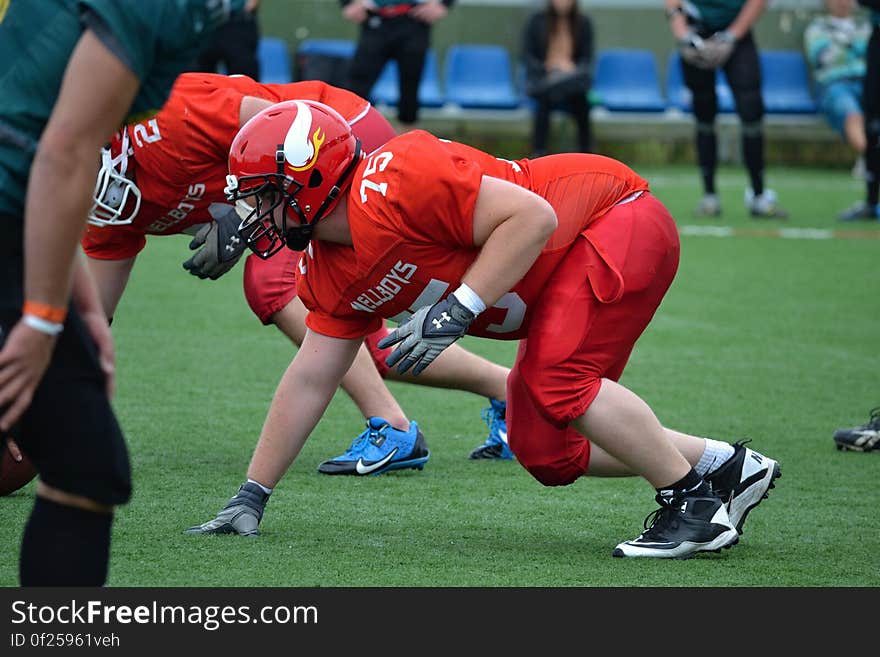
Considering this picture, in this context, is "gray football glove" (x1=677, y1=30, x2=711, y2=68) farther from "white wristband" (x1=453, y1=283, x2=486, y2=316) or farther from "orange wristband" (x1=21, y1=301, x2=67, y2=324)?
"orange wristband" (x1=21, y1=301, x2=67, y2=324)

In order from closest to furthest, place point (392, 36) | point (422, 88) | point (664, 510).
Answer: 1. point (664, 510)
2. point (392, 36)
3. point (422, 88)

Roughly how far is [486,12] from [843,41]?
13.3 feet

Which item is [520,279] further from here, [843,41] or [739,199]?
[843,41]

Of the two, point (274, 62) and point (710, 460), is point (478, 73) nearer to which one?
point (274, 62)

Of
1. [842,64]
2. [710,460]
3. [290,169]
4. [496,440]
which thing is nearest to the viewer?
[290,169]

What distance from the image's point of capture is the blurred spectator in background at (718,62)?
10.2 meters

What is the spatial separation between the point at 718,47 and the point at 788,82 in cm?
651

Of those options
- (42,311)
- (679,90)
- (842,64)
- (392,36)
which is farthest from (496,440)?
(679,90)

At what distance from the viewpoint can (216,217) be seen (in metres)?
4.34

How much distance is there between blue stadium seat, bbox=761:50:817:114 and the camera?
16156 mm

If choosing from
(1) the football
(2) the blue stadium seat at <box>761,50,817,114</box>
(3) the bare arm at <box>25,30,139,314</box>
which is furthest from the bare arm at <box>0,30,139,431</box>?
(2) the blue stadium seat at <box>761,50,817,114</box>

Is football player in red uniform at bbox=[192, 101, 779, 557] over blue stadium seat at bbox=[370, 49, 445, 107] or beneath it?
over

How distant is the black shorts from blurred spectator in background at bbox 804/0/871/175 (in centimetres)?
1252

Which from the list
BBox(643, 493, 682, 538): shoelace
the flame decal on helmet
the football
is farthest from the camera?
the football
